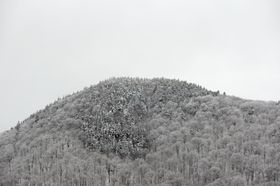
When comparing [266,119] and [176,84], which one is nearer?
[266,119]

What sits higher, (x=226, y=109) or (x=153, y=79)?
(x=153, y=79)

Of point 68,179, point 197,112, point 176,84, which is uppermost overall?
point 176,84

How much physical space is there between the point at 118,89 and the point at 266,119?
50.9 ft

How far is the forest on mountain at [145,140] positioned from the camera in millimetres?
38344

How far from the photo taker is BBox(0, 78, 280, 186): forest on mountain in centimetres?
3834

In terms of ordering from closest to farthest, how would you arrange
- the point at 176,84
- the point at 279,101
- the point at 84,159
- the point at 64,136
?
1. the point at 84,159
2. the point at 64,136
3. the point at 279,101
4. the point at 176,84

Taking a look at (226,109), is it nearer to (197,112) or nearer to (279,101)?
(197,112)

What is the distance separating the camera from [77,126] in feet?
151

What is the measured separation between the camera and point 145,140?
4409cm

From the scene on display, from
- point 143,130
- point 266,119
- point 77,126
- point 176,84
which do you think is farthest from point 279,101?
point 77,126

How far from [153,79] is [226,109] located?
11126 mm

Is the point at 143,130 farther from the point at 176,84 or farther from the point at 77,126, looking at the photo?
the point at 176,84

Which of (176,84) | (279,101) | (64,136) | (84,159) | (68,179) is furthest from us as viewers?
(176,84)

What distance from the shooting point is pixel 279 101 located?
49.3 metres
